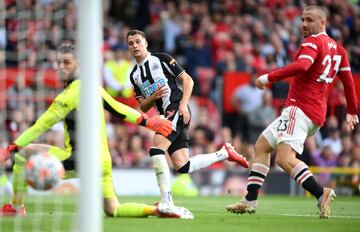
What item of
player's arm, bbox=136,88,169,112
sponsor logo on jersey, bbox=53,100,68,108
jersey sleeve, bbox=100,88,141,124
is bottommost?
jersey sleeve, bbox=100,88,141,124

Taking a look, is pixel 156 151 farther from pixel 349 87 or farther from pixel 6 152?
pixel 349 87

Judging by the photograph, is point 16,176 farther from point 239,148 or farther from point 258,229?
point 239,148

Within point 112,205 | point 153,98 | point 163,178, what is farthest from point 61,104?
point 153,98

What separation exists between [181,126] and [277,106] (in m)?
9.20

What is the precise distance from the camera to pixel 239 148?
19.1m

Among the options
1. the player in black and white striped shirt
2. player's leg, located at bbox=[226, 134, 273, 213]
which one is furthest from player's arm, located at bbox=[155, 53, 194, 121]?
player's leg, located at bbox=[226, 134, 273, 213]

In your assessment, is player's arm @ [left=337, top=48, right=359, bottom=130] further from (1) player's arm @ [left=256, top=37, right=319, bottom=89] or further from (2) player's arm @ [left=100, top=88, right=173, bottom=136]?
(2) player's arm @ [left=100, top=88, right=173, bottom=136]

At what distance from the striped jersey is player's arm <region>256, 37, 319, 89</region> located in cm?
164

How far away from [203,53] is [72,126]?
1082 centimetres

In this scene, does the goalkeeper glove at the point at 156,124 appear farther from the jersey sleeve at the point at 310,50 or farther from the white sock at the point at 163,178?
the jersey sleeve at the point at 310,50

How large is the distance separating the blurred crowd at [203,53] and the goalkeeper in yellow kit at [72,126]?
466 centimetres

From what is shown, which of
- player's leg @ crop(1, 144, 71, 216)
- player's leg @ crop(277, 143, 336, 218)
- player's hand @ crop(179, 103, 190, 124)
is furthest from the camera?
player's hand @ crop(179, 103, 190, 124)

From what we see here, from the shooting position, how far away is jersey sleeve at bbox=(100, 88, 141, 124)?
891 cm

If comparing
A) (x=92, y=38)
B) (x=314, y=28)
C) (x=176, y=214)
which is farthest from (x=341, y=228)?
(x=92, y=38)
